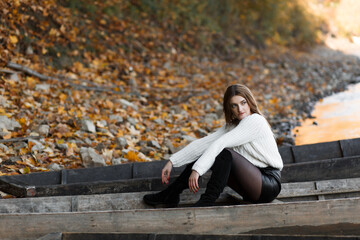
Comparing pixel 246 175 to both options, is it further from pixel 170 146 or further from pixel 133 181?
pixel 170 146

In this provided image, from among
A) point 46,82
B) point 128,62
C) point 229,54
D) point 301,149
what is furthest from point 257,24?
point 301,149

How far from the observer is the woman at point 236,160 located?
11.0ft

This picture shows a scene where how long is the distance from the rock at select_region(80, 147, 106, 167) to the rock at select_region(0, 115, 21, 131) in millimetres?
1124

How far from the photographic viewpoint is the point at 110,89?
849 cm

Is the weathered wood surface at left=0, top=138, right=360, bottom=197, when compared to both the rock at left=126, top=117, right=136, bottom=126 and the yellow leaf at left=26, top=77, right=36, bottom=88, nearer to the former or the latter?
the rock at left=126, top=117, right=136, bottom=126

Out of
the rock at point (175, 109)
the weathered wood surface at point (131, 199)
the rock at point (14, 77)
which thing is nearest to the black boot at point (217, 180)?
the weathered wood surface at point (131, 199)

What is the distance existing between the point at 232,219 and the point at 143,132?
4.02 meters

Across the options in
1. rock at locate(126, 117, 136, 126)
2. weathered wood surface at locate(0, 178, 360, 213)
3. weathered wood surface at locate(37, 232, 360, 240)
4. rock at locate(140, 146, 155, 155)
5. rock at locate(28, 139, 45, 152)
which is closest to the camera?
weathered wood surface at locate(37, 232, 360, 240)

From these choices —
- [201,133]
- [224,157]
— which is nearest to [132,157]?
[201,133]

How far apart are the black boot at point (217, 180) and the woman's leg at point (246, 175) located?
61 millimetres

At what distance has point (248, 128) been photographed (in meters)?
3.54

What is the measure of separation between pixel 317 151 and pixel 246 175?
197cm

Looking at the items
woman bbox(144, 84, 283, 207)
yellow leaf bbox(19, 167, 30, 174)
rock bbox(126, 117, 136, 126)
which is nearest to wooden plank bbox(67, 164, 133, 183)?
yellow leaf bbox(19, 167, 30, 174)

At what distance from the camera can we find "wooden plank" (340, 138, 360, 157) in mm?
4943
